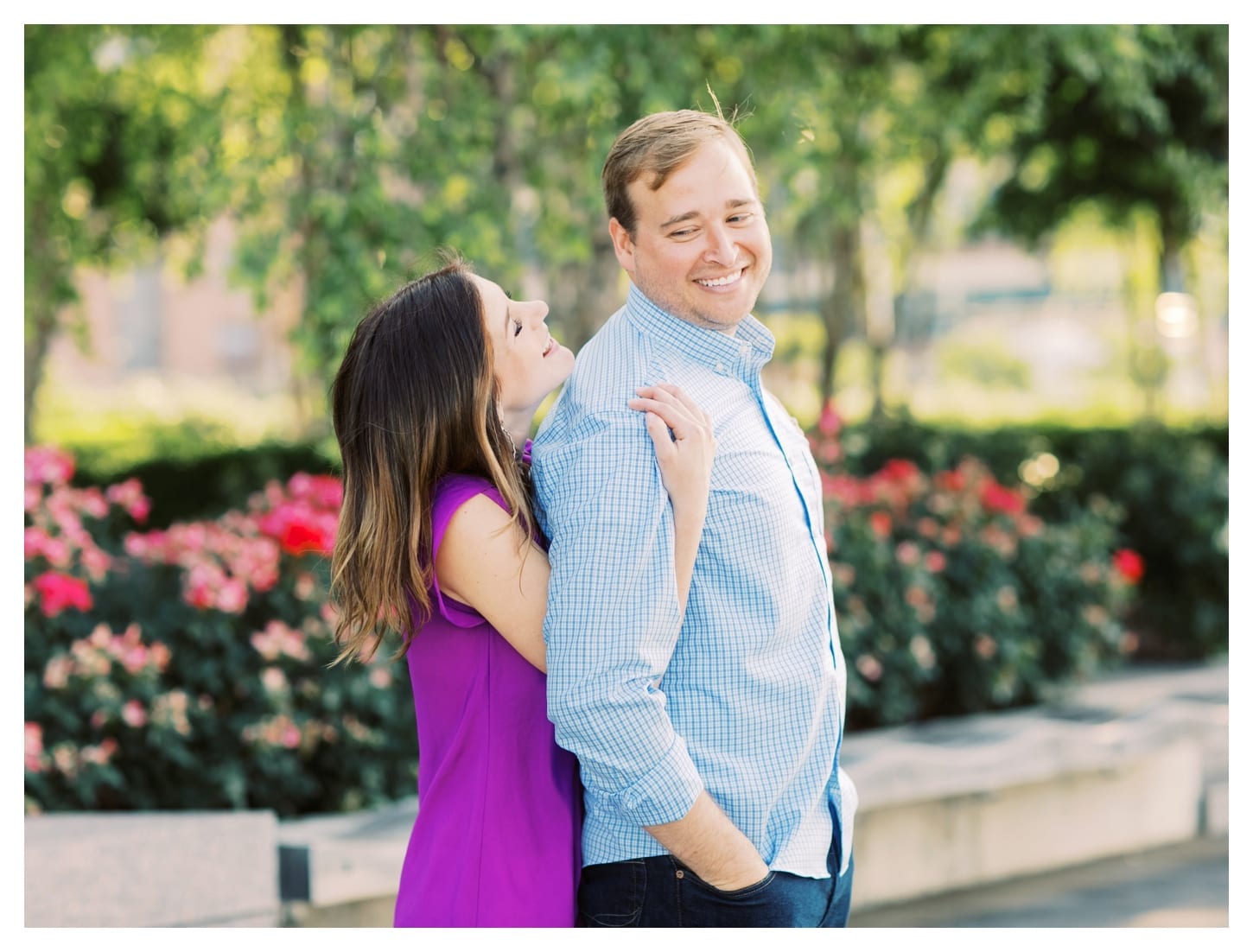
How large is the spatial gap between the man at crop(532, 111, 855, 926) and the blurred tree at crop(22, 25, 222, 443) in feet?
21.5

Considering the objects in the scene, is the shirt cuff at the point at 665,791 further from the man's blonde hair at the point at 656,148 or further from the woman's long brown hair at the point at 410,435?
the man's blonde hair at the point at 656,148

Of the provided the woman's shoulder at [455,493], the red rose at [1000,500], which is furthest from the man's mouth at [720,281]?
the red rose at [1000,500]

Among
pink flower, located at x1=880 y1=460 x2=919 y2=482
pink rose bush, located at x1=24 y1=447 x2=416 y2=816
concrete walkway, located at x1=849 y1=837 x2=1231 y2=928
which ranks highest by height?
pink flower, located at x1=880 y1=460 x2=919 y2=482

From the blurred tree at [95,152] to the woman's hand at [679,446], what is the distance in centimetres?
671

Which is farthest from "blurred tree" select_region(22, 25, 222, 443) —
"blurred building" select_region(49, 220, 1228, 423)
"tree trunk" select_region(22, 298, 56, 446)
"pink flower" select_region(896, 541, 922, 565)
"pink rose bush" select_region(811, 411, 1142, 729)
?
"pink flower" select_region(896, 541, 922, 565)

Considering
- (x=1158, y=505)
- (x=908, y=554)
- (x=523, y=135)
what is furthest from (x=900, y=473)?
(x=523, y=135)

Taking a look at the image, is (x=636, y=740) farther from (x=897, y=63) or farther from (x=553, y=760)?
(x=897, y=63)

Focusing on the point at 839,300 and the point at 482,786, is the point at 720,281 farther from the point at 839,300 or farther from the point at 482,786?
the point at 839,300

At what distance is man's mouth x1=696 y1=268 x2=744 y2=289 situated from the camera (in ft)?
6.61

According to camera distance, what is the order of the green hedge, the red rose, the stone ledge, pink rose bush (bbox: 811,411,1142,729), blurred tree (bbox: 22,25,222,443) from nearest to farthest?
the stone ledge < pink rose bush (bbox: 811,411,1142,729) < the red rose < the green hedge < blurred tree (bbox: 22,25,222,443)

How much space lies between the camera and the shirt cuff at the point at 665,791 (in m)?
1.77

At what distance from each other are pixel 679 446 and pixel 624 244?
0.39 meters

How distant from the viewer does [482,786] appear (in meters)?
1.91

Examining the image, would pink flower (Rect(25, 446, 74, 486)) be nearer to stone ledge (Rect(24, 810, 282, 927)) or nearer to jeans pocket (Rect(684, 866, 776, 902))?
stone ledge (Rect(24, 810, 282, 927))
